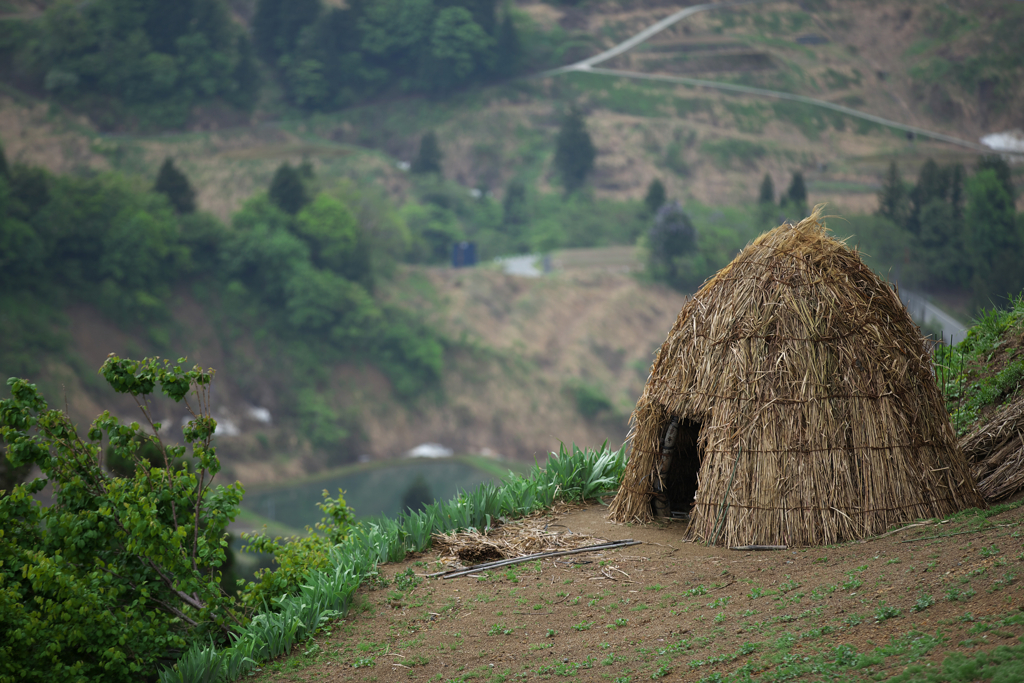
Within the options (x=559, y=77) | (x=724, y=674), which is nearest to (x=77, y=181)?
(x=559, y=77)

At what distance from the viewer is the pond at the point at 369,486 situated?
38.8m

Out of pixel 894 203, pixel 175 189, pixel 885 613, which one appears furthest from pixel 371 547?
pixel 894 203

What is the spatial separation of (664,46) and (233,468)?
5111 centimetres

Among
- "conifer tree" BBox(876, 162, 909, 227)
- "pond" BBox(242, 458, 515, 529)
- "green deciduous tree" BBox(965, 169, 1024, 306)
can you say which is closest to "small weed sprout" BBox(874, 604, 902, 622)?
"pond" BBox(242, 458, 515, 529)

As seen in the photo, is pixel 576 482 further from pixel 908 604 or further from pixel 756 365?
pixel 908 604

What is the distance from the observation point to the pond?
38.8m

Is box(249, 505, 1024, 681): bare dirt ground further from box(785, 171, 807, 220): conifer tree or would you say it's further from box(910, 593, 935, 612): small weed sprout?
box(785, 171, 807, 220): conifer tree

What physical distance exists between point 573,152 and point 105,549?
57.6m

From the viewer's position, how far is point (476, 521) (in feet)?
26.7

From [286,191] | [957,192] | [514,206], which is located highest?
[957,192]

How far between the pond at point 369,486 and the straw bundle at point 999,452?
30.7 meters

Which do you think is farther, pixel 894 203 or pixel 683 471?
pixel 894 203

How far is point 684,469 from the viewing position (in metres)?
8.56

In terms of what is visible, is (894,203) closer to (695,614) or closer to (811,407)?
(811,407)
